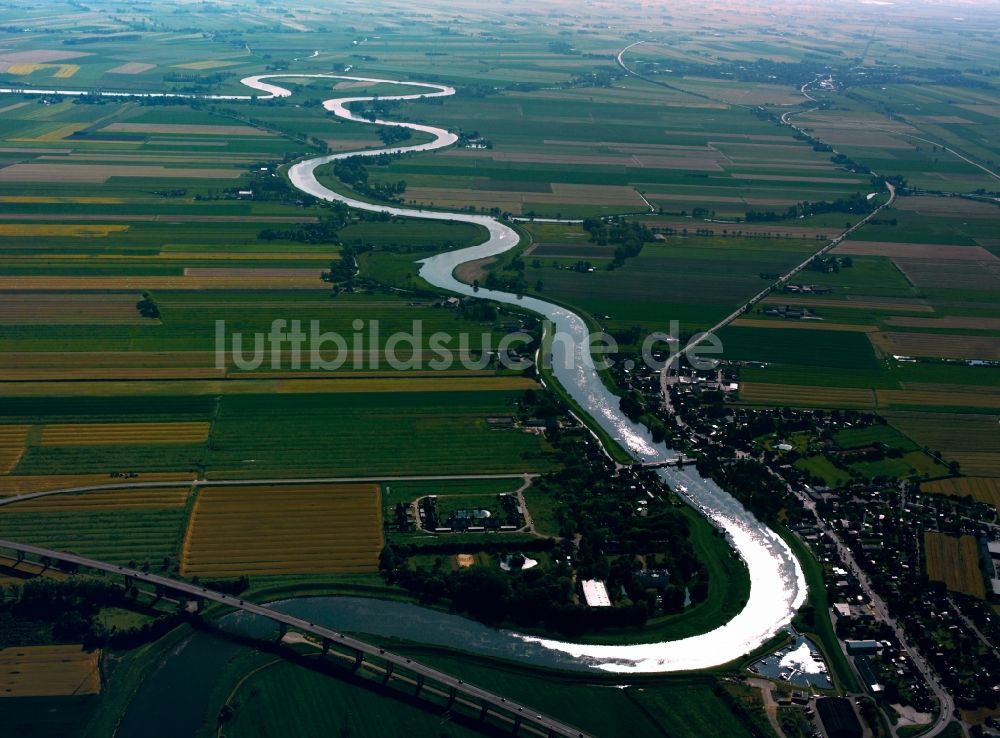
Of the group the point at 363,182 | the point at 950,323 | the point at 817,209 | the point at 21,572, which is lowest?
the point at 21,572

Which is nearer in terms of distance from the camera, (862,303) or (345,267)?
Answer: (862,303)

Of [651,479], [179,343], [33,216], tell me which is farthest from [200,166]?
[651,479]

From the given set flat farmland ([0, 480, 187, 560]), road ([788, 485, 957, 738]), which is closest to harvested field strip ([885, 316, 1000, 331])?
road ([788, 485, 957, 738])

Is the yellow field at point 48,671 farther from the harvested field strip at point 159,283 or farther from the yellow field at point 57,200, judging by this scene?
the yellow field at point 57,200

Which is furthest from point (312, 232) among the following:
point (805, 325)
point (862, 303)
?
point (862, 303)

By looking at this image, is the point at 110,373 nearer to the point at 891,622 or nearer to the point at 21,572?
the point at 21,572

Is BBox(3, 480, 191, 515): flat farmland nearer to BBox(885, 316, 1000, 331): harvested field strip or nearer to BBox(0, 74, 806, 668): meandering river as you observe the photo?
BBox(0, 74, 806, 668): meandering river

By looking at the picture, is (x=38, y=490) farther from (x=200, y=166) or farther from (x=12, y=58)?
(x=12, y=58)
